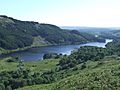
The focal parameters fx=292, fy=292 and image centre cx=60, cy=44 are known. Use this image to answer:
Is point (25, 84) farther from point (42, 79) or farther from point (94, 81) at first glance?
point (94, 81)

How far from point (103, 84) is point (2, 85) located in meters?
64.1

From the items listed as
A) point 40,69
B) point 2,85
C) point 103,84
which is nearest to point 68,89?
point 103,84

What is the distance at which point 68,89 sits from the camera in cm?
7362

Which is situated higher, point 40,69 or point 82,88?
point 82,88

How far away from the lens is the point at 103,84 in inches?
2692

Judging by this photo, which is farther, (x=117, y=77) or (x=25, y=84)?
(x=25, y=84)

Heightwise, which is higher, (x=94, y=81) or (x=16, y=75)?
(x=94, y=81)

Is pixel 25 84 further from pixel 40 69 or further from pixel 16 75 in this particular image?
pixel 40 69

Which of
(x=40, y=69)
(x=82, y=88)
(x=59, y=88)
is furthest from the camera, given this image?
(x=40, y=69)

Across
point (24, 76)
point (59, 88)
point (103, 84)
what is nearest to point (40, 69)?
point (24, 76)

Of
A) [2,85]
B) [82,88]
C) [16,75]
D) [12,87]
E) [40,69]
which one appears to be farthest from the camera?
[40,69]

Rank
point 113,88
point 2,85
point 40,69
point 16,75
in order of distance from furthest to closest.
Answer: point 40,69 < point 16,75 < point 2,85 < point 113,88

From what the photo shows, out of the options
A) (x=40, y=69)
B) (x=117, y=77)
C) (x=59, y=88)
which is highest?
(x=117, y=77)

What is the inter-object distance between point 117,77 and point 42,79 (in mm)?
62919
